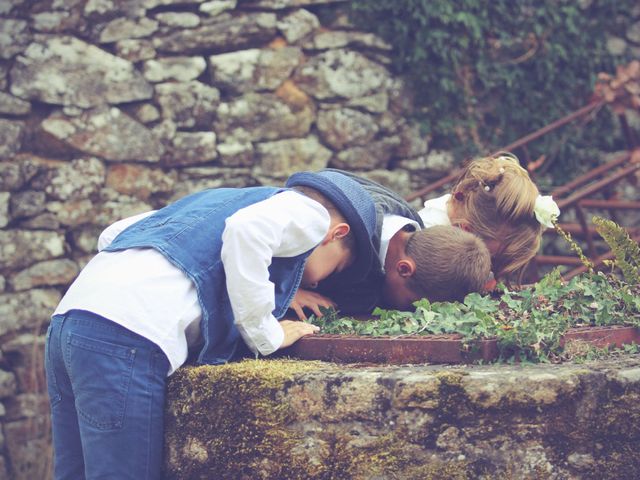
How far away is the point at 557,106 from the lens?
513 cm

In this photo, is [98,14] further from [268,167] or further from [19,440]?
[19,440]

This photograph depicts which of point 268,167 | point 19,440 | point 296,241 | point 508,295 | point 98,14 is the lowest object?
point 19,440

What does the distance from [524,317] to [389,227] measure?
1.91 feet

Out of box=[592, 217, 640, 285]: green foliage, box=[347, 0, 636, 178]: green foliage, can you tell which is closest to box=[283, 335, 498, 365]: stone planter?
box=[592, 217, 640, 285]: green foliage

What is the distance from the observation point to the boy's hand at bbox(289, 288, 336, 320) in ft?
8.05

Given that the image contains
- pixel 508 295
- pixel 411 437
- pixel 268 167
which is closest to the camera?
pixel 411 437

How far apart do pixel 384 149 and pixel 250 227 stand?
298 centimetres

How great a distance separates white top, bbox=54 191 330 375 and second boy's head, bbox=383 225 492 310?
1.39ft

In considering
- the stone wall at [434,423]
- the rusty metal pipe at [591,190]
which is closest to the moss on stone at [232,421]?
the stone wall at [434,423]

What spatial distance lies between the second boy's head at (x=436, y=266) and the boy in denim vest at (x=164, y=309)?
233mm

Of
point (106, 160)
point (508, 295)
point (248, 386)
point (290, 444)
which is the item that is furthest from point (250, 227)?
point (106, 160)

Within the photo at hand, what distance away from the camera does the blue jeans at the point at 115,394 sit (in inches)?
78.0

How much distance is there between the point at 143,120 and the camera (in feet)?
15.0

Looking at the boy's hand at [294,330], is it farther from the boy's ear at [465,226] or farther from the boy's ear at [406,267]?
the boy's ear at [465,226]
